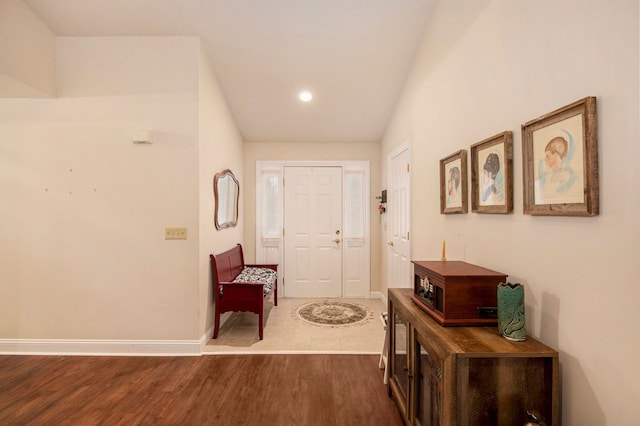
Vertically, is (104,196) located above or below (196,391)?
above

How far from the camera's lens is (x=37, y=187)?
8.75 feet

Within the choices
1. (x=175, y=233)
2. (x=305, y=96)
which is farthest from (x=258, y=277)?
(x=305, y=96)

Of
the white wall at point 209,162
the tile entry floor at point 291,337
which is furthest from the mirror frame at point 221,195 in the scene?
the tile entry floor at point 291,337

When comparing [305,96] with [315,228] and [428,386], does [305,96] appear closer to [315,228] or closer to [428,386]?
[315,228]

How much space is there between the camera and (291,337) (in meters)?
3.03

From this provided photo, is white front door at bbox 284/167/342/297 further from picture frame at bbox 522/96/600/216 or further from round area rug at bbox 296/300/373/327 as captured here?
picture frame at bbox 522/96/600/216

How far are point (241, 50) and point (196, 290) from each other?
2.41 metres

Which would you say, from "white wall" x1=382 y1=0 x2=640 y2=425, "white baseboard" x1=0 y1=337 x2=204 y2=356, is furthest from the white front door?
"white wall" x1=382 y1=0 x2=640 y2=425

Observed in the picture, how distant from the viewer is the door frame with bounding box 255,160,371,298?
4.48 m

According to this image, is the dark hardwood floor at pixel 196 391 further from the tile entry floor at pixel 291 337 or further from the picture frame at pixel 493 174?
the picture frame at pixel 493 174

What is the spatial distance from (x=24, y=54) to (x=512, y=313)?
3.95 meters

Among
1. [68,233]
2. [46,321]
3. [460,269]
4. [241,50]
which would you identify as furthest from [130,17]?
[460,269]

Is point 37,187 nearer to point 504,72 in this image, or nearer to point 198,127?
point 198,127

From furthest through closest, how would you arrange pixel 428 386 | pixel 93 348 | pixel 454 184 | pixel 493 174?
pixel 93 348 < pixel 454 184 < pixel 493 174 < pixel 428 386
